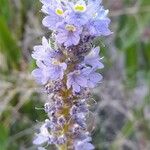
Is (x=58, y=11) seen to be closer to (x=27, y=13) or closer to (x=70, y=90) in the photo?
(x=70, y=90)

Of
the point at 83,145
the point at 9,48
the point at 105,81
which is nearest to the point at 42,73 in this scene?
the point at 83,145

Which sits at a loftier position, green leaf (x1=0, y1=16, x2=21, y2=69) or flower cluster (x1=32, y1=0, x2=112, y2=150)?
green leaf (x1=0, y1=16, x2=21, y2=69)

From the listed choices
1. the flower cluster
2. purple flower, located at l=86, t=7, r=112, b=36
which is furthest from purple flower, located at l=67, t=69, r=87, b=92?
purple flower, located at l=86, t=7, r=112, b=36

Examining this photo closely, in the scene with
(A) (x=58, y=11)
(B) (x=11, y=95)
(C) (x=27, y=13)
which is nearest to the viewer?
(A) (x=58, y=11)

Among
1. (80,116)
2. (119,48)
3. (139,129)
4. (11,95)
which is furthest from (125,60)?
(80,116)

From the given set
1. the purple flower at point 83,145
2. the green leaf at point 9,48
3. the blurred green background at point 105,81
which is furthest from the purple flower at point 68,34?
the green leaf at point 9,48

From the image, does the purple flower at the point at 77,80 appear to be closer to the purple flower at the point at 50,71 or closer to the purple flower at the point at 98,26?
the purple flower at the point at 50,71

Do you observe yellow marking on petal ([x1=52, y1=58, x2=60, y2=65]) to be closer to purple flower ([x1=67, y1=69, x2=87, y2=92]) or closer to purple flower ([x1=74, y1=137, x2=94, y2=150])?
purple flower ([x1=67, y1=69, x2=87, y2=92])
